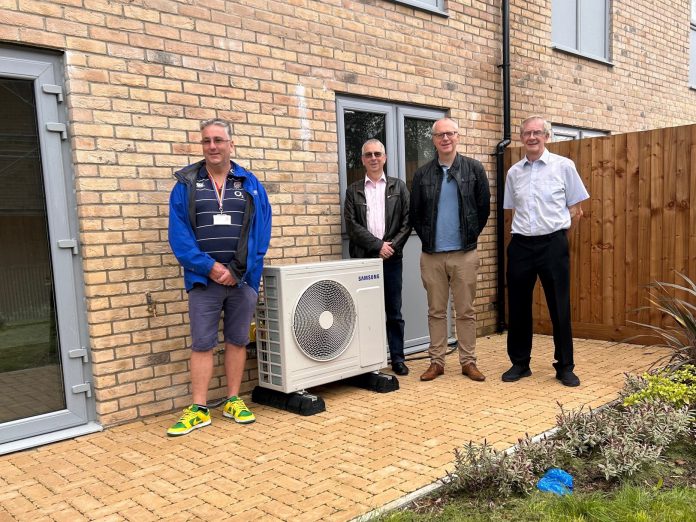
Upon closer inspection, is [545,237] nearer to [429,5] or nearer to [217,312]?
[217,312]

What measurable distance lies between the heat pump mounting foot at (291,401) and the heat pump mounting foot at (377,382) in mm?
567

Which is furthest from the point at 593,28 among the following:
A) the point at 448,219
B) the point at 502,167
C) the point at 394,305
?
the point at 394,305

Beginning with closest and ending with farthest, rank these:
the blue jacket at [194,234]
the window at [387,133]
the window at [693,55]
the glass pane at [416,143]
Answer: the blue jacket at [194,234] → the window at [387,133] → the glass pane at [416,143] → the window at [693,55]

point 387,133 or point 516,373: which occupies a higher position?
point 387,133

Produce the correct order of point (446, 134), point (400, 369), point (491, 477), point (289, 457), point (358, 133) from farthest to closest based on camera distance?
point (358, 133), point (400, 369), point (446, 134), point (289, 457), point (491, 477)

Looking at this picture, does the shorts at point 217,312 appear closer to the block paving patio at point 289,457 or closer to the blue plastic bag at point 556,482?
the block paving patio at point 289,457

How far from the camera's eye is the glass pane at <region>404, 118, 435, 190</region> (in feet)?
19.0

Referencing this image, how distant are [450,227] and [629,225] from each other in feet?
7.52

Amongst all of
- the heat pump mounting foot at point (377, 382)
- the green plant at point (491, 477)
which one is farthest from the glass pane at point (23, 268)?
the green plant at point (491, 477)

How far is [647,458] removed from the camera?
9.18 feet

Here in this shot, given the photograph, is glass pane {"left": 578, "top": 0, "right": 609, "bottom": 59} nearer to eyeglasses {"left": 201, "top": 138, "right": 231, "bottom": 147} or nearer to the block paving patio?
the block paving patio

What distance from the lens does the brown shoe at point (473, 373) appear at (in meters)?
4.80

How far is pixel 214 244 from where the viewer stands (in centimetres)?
380

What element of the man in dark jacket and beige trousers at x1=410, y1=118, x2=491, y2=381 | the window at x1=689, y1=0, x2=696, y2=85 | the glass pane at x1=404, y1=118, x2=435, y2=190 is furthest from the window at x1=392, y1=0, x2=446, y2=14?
the window at x1=689, y1=0, x2=696, y2=85
